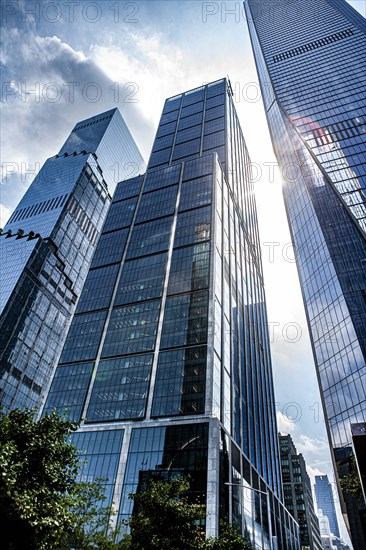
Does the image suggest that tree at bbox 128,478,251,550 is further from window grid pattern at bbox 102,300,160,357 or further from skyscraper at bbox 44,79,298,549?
window grid pattern at bbox 102,300,160,357

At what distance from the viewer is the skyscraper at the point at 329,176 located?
204ft

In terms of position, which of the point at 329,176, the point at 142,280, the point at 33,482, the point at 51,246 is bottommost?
the point at 33,482

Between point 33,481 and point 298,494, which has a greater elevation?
point 298,494

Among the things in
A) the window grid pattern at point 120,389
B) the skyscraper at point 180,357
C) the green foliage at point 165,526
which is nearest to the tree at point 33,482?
the green foliage at point 165,526

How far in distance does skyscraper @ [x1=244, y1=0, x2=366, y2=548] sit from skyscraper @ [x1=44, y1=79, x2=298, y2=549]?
17384 millimetres

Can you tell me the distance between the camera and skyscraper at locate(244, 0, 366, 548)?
2445 inches

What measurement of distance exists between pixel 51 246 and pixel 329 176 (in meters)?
92.1

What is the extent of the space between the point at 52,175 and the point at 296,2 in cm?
12606

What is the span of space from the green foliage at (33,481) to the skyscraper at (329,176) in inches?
1839

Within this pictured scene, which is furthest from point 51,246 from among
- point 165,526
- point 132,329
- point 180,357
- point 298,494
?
point 165,526

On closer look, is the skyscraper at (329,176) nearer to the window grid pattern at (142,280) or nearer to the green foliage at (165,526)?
the window grid pattern at (142,280)

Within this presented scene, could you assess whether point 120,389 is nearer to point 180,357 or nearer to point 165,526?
point 180,357

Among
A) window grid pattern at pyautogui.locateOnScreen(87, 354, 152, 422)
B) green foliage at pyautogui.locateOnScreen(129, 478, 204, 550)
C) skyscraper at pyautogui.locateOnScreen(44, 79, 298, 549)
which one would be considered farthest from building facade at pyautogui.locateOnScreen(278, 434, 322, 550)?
green foliage at pyautogui.locateOnScreen(129, 478, 204, 550)

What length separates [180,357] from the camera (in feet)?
226
